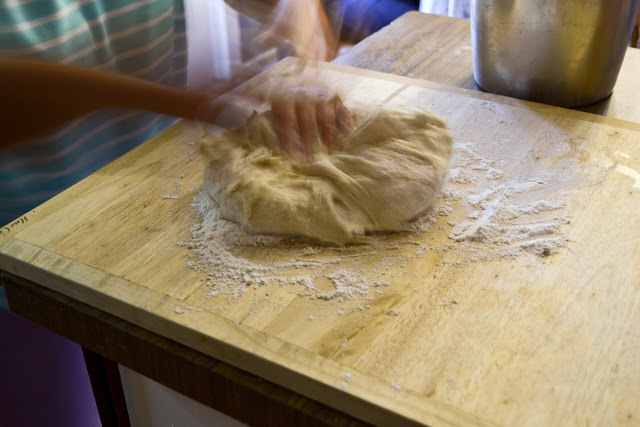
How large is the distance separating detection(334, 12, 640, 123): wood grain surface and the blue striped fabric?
1.61 feet

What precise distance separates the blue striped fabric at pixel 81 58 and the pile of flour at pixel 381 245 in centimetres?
46

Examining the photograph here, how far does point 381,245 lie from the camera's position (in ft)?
2.86

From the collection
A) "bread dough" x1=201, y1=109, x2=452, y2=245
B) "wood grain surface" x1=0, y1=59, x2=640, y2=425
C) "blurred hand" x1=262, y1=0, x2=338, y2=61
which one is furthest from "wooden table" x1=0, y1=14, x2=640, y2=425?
"blurred hand" x1=262, y1=0, x2=338, y2=61

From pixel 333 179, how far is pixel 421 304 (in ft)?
0.89

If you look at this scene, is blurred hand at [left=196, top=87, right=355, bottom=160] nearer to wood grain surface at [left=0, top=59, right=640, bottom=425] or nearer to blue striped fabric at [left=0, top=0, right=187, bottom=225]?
wood grain surface at [left=0, top=59, right=640, bottom=425]

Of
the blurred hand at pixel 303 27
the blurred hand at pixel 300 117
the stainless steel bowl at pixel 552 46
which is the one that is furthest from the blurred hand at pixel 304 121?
the stainless steel bowl at pixel 552 46

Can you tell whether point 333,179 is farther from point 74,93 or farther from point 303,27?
point 303,27

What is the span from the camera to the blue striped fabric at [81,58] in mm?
1173

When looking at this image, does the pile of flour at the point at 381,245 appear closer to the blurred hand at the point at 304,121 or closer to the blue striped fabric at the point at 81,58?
the blurred hand at the point at 304,121

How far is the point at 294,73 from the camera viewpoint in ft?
4.46

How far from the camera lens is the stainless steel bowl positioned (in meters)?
1.16

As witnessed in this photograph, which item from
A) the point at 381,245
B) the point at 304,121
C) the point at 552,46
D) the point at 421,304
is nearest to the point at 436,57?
Result: the point at 552,46

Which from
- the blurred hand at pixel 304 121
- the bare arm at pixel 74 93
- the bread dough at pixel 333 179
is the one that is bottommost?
the bread dough at pixel 333 179

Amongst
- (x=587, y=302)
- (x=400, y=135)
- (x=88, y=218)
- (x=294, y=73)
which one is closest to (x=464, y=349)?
(x=587, y=302)
